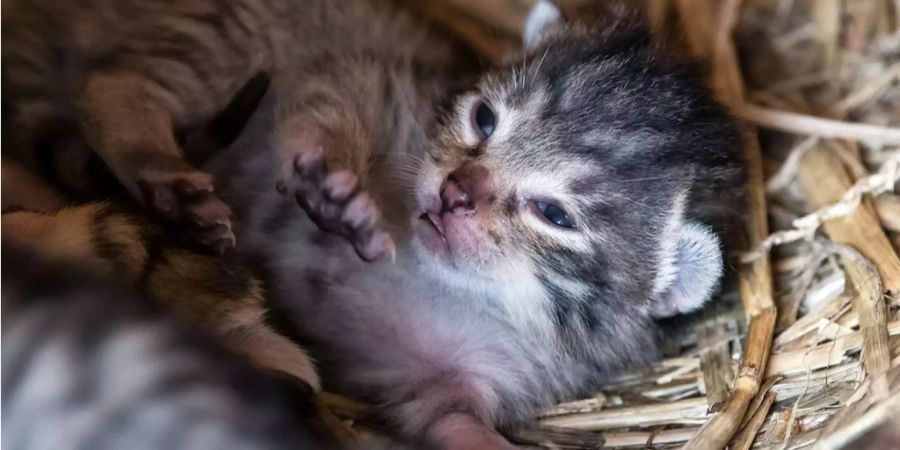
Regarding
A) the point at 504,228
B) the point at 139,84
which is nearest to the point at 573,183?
the point at 504,228

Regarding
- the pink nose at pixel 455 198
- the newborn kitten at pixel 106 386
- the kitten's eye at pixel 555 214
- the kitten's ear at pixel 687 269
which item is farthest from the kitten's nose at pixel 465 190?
the newborn kitten at pixel 106 386

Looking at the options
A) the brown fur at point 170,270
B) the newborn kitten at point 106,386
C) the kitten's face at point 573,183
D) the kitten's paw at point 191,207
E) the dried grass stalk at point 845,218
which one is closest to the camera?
the newborn kitten at point 106,386

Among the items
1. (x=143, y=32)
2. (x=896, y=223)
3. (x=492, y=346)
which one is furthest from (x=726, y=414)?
(x=143, y=32)

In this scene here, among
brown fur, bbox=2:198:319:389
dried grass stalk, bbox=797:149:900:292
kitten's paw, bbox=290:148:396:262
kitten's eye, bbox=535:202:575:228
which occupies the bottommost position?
brown fur, bbox=2:198:319:389

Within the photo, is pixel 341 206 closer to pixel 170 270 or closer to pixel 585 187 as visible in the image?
pixel 170 270

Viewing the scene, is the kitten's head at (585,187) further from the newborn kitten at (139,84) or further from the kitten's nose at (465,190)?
the newborn kitten at (139,84)

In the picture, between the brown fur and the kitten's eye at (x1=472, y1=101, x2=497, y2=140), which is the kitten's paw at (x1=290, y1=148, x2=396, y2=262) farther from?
the kitten's eye at (x1=472, y1=101, x2=497, y2=140)

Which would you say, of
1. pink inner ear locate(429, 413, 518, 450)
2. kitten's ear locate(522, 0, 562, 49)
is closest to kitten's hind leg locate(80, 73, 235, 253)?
pink inner ear locate(429, 413, 518, 450)
